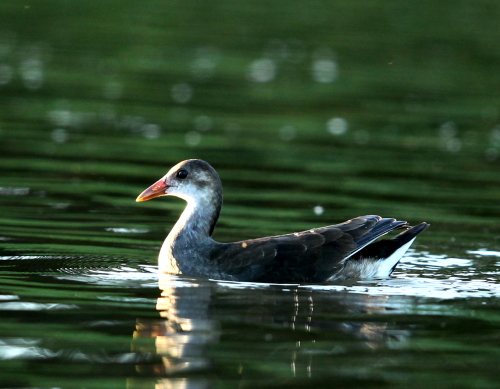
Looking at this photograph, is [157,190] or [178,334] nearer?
[178,334]

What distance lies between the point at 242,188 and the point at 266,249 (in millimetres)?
4232

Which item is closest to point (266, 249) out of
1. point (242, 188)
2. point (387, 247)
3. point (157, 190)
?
point (387, 247)

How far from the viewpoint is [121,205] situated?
13.1 meters

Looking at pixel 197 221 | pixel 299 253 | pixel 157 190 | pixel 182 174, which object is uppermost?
pixel 182 174

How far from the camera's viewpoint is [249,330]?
8.12 m

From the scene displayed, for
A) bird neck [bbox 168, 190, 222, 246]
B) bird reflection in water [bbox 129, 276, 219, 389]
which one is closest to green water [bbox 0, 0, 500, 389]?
bird reflection in water [bbox 129, 276, 219, 389]

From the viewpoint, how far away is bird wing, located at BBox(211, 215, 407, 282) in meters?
10.0

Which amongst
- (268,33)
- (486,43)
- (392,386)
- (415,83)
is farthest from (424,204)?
(268,33)

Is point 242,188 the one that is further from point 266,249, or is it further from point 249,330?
point 249,330

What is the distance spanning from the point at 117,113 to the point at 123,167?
449cm

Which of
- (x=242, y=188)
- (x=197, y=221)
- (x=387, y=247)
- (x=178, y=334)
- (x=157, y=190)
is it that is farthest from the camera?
(x=242, y=188)

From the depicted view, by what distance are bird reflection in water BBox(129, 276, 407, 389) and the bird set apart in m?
0.26

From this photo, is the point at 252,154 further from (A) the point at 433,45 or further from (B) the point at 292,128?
(A) the point at 433,45

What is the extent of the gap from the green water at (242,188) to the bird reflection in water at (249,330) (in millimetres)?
27
